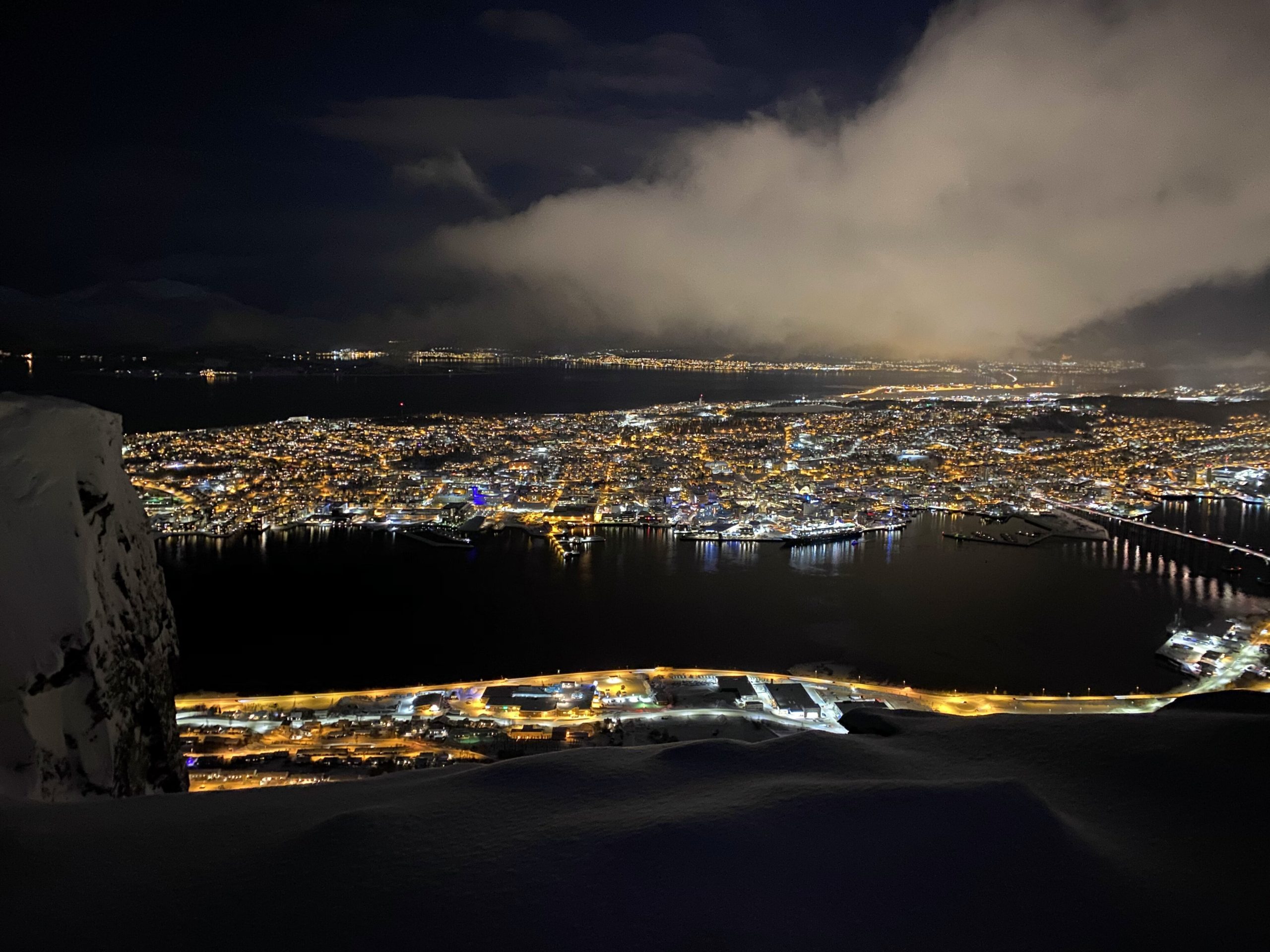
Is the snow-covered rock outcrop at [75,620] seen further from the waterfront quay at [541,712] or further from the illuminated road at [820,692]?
the illuminated road at [820,692]

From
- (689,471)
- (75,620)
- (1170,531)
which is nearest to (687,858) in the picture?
(75,620)

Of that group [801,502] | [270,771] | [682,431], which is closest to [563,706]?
[270,771]

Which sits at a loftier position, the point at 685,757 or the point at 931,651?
the point at 685,757

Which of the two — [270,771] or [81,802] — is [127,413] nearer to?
[270,771]

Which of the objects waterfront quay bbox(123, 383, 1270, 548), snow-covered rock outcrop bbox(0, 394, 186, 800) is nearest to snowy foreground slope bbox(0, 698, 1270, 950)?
snow-covered rock outcrop bbox(0, 394, 186, 800)

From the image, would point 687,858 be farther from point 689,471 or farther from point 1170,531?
point 689,471

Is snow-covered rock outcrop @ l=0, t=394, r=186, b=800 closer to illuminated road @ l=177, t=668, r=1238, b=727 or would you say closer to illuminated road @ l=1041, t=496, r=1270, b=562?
illuminated road @ l=177, t=668, r=1238, b=727
